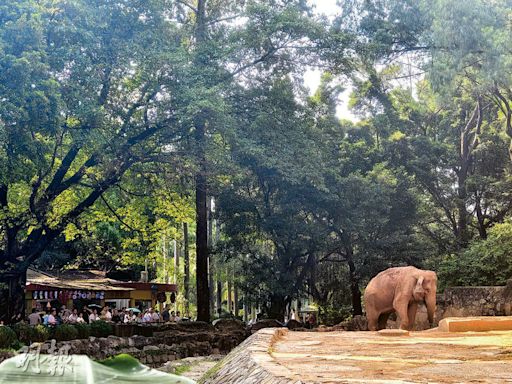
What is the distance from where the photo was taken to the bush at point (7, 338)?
1149 cm

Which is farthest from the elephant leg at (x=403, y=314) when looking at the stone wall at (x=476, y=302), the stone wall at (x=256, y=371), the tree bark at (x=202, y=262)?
the tree bark at (x=202, y=262)

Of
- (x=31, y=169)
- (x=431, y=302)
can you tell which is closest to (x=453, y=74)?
(x=431, y=302)

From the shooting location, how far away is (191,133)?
15.6m

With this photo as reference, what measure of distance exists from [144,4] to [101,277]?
15.3 metres

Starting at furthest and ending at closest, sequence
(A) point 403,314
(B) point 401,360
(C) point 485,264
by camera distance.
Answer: (C) point 485,264, (A) point 403,314, (B) point 401,360

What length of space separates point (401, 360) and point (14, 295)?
40.5 ft

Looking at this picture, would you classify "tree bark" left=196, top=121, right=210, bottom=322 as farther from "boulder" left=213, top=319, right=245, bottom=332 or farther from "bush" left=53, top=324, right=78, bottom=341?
"bush" left=53, top=324, right=78, bottom=341

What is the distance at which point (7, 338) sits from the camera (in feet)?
38.1

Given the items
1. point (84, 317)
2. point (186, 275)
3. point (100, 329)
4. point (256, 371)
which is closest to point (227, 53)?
point (100, 329)

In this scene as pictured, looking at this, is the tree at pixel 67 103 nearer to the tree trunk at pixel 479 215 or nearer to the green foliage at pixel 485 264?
the green foliage at pixel 485 264

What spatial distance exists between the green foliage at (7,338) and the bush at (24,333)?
467 mm

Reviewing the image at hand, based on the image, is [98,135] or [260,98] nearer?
[98,135]

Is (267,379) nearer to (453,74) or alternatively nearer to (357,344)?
(357,344)

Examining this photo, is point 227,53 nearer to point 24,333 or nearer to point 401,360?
point 24,333
